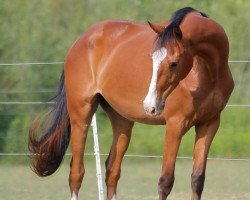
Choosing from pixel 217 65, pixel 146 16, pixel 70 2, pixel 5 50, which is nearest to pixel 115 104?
pixel 217 65

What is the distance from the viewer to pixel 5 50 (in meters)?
15.0

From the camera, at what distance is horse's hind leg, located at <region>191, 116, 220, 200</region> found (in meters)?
6.46

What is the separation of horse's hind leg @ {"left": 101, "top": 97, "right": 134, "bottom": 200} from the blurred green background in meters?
4.16

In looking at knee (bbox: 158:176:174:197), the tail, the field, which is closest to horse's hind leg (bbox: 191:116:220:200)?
knee (bbox: 158:176:174:197)

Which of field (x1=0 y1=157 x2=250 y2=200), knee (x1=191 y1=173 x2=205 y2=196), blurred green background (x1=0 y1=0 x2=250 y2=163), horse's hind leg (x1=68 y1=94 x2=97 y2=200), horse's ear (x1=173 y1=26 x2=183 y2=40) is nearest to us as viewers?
horse's ear (x1=173 y1=26 x2=183 y2=40)

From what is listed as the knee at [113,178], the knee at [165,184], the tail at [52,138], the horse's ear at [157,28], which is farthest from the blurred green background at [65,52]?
the horse's ear at [157,28]

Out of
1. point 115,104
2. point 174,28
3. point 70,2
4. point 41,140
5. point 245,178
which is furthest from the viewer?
point 70,2

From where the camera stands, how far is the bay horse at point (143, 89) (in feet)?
19.4

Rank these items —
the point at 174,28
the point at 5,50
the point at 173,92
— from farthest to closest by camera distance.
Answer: the point at 5,50 → the point at 173,92 → the point at 174,28

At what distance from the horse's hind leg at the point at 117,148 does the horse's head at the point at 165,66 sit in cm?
145

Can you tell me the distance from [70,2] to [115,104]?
11.1 meters

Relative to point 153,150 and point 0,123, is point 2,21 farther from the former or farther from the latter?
point 153,150

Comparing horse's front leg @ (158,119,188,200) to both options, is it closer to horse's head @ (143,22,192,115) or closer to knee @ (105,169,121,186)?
horse's head @ (143,22,192,115)

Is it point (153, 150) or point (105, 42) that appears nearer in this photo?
point (105, 42)
